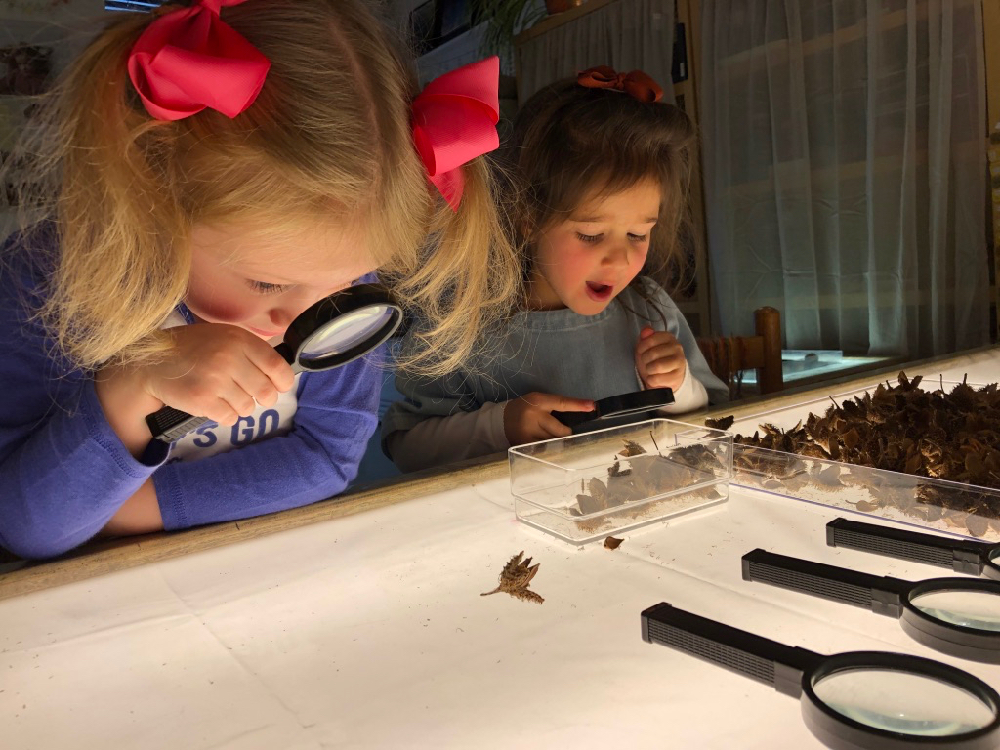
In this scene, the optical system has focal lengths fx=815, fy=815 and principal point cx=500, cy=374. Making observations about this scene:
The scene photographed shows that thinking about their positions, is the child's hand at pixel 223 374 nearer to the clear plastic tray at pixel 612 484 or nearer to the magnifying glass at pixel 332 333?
the magnifying glass at pixel 332 333

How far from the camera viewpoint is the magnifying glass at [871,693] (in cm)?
36

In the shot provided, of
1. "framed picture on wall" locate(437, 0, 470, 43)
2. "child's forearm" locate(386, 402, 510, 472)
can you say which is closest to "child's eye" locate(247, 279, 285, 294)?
"child's forearm" locate(386, 402, 510, 472)

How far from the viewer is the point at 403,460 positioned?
4.89 ft

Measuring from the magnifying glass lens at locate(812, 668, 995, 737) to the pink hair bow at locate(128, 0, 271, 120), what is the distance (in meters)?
0.57

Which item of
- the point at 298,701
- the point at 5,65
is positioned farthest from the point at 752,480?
the point at 5,65

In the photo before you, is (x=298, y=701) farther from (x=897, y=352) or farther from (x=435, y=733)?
(x=897, y=352)

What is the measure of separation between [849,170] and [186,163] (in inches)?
101

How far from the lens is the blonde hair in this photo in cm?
67

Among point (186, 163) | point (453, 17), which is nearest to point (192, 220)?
point (186, 163)

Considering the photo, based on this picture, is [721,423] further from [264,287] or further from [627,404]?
[264,287]

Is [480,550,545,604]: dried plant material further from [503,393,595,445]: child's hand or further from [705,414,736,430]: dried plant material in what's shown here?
[503,393,595,445]: child's hand

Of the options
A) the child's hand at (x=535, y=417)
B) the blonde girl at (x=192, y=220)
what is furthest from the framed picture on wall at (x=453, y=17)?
the blonde girl at (x=192, y=220)

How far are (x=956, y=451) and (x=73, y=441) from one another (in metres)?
0.85

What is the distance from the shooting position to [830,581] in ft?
1.73
